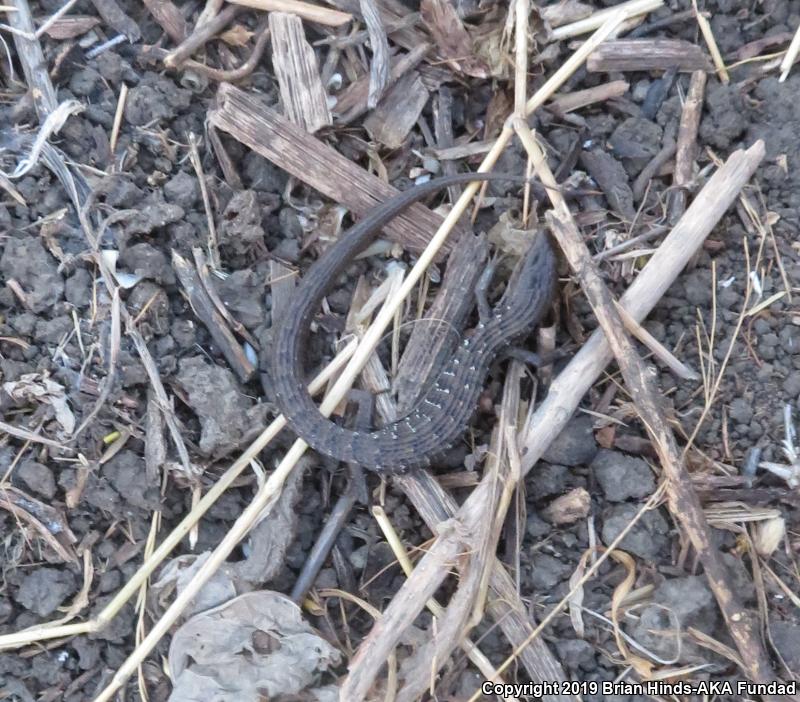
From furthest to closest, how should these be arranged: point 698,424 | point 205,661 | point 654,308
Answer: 1. point 654,308
2. point 698,424
3. point 205,661

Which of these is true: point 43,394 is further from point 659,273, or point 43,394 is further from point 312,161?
point 659,273

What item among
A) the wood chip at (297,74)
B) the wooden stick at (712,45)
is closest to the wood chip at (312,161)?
the wood chip at (297,74)

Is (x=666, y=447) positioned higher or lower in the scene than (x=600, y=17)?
lower

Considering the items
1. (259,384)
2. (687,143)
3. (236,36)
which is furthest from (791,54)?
(259,384)

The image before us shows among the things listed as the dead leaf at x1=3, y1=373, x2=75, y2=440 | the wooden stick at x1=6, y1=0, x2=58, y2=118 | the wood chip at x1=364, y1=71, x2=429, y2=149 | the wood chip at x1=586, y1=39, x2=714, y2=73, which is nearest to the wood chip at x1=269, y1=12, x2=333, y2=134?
the wood chip at x1=364, y1=71, x2=429, y2=149

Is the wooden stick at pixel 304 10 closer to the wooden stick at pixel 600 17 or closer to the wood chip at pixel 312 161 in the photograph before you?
the wood chip at pixel 312 161

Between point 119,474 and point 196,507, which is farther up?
point 119,474

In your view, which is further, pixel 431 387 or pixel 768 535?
pixel 431 387

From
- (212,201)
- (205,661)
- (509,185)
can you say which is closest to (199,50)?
(212,201)

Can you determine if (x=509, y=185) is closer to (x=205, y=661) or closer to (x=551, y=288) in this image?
(x=551, y=288)
